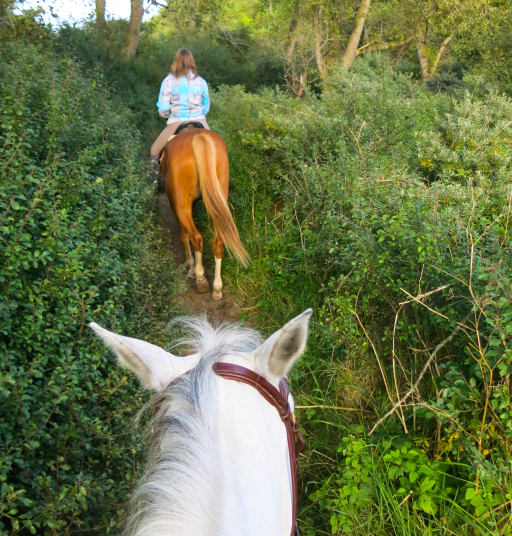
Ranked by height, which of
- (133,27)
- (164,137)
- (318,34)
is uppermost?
(133,27)

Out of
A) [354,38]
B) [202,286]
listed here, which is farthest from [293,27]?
[202,286]

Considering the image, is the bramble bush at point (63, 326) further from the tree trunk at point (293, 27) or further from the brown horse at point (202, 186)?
the tree trunk at point (293, 27)

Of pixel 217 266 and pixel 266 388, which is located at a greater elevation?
pixel 266 388

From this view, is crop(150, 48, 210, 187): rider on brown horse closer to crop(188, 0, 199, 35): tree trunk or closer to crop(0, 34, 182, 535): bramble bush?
crop(0, 34, 182, 535): bramble bush

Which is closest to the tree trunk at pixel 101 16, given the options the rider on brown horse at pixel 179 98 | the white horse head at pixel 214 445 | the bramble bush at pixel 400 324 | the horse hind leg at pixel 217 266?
the rider on brown horse at pixel 179 98

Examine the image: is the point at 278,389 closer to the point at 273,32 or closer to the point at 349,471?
the point at 349,471

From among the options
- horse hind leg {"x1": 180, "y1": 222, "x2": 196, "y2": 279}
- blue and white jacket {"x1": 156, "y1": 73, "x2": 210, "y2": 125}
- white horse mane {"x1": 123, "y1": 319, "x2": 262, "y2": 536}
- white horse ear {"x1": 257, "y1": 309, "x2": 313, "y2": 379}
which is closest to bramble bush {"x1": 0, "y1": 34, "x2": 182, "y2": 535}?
white horse mane {"x1": 123, "y1": 319, "x2": 262, "y2": 536}

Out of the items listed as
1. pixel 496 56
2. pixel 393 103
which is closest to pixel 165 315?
pixel 393 103

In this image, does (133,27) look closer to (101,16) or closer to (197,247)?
(101,16)

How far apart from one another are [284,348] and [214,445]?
376mm

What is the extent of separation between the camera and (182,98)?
6.61m

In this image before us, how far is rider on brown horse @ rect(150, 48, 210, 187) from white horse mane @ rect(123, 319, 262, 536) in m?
5.43

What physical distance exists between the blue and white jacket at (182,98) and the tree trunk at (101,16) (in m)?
7.76

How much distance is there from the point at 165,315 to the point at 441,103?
8.64 metres
